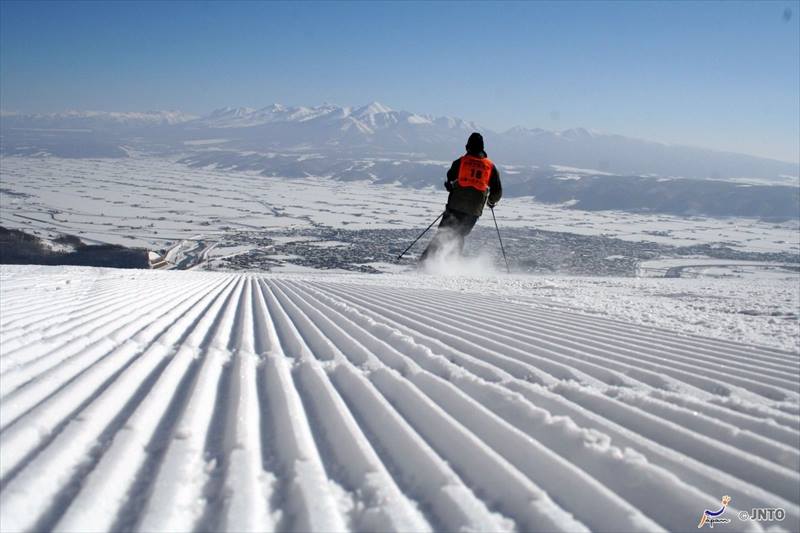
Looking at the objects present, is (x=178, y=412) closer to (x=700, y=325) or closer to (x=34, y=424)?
(x=34, y=424)

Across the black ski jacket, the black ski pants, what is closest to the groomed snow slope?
the black ski jacket

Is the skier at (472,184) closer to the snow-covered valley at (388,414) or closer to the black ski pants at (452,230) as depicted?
the black ski pants at (452,230)

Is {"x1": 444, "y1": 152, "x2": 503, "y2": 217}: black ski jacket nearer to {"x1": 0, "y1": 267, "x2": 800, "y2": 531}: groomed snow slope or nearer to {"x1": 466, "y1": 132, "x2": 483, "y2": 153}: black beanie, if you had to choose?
{"x1": 466, "y1": 132, "x2": 483, "y2": 153}: black beanie

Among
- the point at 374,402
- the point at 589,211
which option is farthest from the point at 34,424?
the point at 589,211

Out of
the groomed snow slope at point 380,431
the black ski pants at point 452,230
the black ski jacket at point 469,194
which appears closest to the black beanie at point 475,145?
the black ski jacket at point 469,194

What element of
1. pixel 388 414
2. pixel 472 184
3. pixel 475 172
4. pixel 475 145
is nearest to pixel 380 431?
pixel 388 414

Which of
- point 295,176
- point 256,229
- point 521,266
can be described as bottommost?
point 521,266

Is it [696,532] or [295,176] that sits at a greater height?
→ [295,176]
